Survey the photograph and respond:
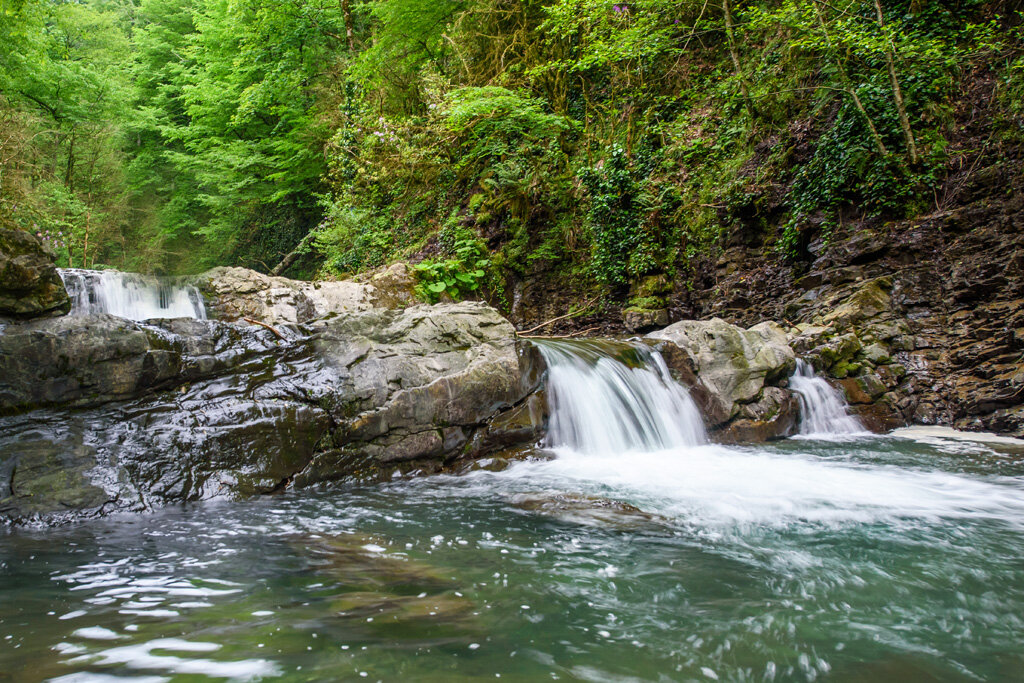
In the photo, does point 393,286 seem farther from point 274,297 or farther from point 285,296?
point 274,297

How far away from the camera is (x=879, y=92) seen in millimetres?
8836

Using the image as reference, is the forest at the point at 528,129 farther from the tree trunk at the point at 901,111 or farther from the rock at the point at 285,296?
the rock at the point at 285,296

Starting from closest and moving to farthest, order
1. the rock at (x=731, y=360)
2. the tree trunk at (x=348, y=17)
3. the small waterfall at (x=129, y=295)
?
1. the rock at (x=731, y=360)
2. the small waterfall at (x=129, y=295)
3. the tree trunk at (x=348, y=17)

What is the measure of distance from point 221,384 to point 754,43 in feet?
41.4

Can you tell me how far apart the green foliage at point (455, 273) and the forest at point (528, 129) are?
49 mm

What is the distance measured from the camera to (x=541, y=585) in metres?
2.82

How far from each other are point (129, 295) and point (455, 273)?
5679 millimetres

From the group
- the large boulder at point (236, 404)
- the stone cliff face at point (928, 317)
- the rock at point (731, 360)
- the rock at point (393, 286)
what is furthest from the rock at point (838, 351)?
the rock at point (393, 286)

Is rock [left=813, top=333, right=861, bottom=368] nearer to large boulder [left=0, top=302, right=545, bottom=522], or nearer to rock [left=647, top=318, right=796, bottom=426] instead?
rock [left=647, top=318, right=796, bottom=426]

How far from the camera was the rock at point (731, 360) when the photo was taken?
739 centimetres

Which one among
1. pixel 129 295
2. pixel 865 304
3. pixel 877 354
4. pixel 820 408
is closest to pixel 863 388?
pixel 877 354

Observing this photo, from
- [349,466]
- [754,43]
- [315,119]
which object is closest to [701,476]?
[349,466]

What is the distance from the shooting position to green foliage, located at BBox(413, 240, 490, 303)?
33.6 feet

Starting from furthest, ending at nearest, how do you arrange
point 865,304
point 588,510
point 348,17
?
point 348,17 < point 865,304 < point 588,510
